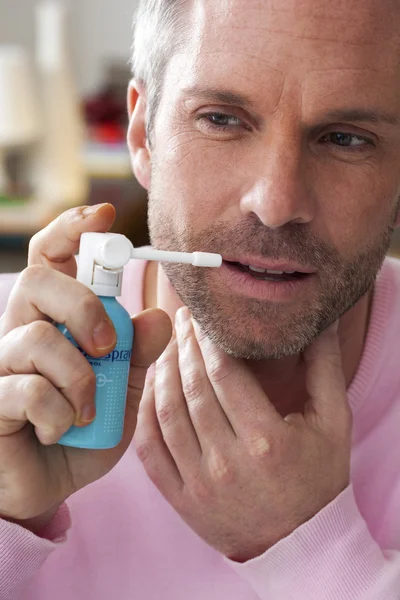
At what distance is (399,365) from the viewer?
1.65 meters

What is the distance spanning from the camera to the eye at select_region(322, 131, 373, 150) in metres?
1.40

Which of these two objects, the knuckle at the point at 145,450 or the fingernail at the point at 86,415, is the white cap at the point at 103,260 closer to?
the fingernail at the point at 86,415

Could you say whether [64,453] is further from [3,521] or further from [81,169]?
[81,169]

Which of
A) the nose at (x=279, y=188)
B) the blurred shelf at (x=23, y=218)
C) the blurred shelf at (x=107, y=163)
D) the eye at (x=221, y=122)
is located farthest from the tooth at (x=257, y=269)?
the blurred shelf at (x=107, y=163)

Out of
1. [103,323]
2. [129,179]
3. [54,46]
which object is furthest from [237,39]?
[54,46]

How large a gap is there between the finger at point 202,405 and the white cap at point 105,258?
12.8 inches


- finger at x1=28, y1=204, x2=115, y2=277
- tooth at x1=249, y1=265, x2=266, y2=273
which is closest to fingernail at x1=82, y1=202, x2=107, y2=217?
finger at x1=28, y1=204, x2=115, y2=277

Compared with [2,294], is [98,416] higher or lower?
higher

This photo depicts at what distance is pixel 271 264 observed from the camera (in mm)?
1380

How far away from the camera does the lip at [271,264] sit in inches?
54.2

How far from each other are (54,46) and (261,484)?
4.11m

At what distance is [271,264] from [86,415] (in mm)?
430

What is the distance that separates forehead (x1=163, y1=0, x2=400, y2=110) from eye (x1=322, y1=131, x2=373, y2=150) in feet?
0.24

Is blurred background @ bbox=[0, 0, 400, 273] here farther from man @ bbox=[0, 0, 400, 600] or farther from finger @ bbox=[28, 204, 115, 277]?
finger @ bbox=[28, 204, 115, 277]
